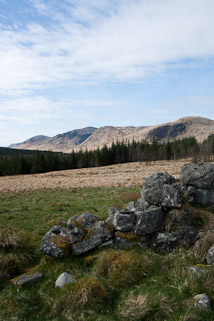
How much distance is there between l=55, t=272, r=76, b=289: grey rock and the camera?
6.05 meters

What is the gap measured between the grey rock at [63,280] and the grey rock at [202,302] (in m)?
3.37

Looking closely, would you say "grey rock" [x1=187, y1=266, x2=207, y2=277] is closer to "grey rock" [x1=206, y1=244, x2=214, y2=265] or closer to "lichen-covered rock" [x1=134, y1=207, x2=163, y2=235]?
"grey rock" [x1=206, y1=244, x2=214, y2=265]

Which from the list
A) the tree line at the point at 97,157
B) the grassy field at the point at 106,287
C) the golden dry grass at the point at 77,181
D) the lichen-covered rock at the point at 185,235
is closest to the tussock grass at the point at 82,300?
the grassy field at the point at 106,287

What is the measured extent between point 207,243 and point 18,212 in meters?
13.4

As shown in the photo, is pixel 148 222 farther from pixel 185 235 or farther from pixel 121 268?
pixel 121 268

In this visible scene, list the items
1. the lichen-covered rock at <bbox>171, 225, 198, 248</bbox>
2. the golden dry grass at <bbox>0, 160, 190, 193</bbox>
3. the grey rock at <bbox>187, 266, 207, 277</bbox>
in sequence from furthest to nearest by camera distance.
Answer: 1. the golden dry grass at <bbox>0, 160, 190, 193</bbox>
2. the lichen-covered rock at <bbox>171, 225, 198, 248</bbox>
3. the grey rock at <bbox>187, 266, 207, 277</bbox>

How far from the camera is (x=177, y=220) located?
8.21m

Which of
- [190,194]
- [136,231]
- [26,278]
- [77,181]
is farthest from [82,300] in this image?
[77,181]

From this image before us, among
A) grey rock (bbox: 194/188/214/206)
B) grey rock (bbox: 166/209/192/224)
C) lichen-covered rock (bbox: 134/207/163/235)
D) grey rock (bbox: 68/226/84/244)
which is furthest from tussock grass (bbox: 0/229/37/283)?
grey rock (bbox: 194/188/214/206)

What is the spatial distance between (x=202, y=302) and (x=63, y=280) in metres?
3.86

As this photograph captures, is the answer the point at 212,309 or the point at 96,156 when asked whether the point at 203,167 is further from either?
the point at 96,156

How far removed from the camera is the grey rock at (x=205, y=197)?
9945mm

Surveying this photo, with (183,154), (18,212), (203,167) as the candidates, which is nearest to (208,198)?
(203,167)

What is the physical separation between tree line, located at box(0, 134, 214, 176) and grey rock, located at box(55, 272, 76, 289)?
76020 millimetres
